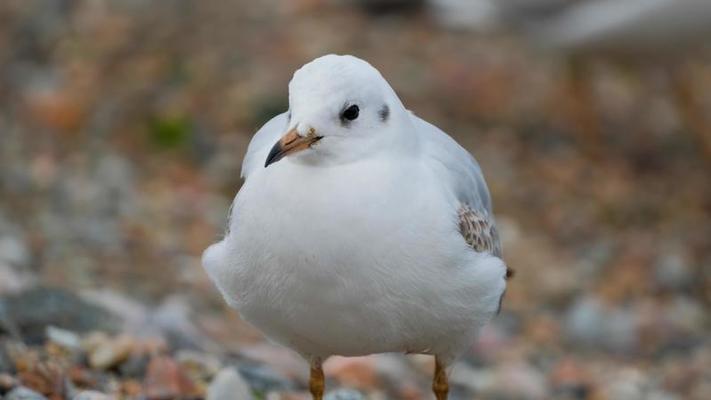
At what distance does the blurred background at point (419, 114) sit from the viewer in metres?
5.49

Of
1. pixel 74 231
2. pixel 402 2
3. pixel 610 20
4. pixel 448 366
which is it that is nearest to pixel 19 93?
pixel 74 231

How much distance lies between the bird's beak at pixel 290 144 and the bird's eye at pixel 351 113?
92 mm

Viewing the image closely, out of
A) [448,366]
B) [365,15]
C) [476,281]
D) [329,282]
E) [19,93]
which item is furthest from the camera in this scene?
[365,15]

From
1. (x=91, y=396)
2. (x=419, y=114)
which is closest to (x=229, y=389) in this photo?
(x=91, y=396)

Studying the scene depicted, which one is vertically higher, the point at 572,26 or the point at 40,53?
the point at 572,26

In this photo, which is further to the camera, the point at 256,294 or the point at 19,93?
the point at 19,93

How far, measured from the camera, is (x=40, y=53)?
8750 mm

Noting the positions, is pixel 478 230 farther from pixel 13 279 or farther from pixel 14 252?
pixel 14 252

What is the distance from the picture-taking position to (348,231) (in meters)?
3.44

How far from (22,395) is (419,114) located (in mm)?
4592

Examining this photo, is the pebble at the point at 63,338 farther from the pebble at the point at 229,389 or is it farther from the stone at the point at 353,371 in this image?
the stone at the point at 353,371

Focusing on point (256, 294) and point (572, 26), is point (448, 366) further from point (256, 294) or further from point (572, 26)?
point (572, 26)

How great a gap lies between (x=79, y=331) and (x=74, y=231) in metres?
1.94

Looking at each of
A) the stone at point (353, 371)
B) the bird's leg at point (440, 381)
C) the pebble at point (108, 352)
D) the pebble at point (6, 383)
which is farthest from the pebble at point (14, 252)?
the bird's leg at point (440, 381)
